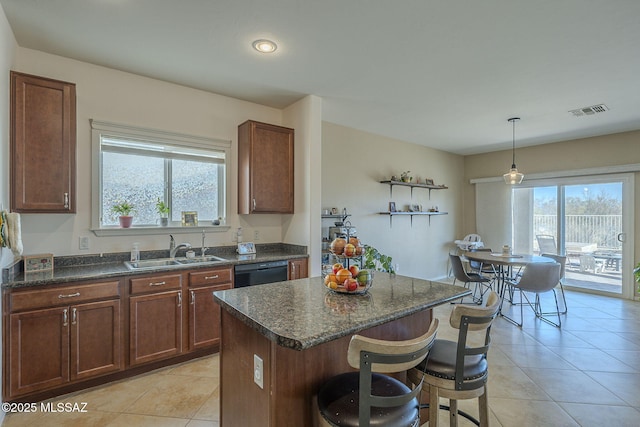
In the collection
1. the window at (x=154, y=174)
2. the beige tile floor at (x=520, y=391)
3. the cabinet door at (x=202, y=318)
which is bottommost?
the beige tile floor at (x=520, y=391)

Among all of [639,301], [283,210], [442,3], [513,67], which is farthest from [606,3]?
[639,301]

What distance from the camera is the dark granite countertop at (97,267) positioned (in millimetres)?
2188

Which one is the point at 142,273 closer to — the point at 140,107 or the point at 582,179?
the point at 140,107

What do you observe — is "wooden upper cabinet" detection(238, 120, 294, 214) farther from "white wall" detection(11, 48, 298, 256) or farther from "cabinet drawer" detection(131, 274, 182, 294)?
"cabinet drawer" detection(131, 274, 182, 294)

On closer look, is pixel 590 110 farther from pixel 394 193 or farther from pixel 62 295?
pixel 62 295

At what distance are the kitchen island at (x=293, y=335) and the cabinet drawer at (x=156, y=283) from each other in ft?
3.91

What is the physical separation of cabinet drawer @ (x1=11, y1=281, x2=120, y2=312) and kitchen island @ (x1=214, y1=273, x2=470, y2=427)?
1.30m

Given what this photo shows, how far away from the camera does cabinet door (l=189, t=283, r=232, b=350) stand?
282cm

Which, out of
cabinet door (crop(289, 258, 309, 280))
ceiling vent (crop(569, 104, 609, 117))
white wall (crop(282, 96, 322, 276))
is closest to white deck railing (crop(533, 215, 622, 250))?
ceiling vent (crop(569, 104, 609, 117))

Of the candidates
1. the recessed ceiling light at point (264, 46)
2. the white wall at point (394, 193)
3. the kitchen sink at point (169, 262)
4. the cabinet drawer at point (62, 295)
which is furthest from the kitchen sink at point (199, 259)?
the recessed ceiling light at point (264, 46)

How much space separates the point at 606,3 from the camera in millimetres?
2010

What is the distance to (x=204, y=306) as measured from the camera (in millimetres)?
2885

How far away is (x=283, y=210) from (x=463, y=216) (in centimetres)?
499

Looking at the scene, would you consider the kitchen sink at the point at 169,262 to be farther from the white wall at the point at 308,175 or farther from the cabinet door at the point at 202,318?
the white wall at the point at 308,175
